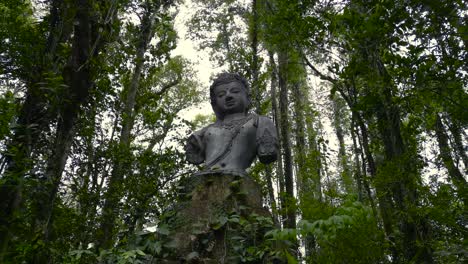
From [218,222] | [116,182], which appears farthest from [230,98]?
[116,182]

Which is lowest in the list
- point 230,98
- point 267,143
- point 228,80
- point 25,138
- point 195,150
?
point 25,138

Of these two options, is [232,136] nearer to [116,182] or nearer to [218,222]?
[218,222]

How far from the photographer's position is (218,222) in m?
3.71

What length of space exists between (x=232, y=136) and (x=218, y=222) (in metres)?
1.54

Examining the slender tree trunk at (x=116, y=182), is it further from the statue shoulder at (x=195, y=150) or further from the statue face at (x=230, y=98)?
the statue shoulder at (x=195, y=150)

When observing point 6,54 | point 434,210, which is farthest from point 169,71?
point 434,210

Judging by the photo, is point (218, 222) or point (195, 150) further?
point (195, 150)

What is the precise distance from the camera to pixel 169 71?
14.3 meters

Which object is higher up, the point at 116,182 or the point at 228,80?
the point at 228,80

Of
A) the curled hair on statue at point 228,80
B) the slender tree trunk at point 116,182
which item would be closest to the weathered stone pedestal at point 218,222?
the curled hair on statue at point 228,80

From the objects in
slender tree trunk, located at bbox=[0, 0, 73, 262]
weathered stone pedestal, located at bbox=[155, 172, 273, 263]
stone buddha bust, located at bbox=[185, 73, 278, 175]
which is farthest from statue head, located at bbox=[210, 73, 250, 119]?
slender tree trunk, located at bbox=[0, 0, 73, 262]

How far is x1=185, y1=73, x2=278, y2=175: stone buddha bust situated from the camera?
4.77 meters

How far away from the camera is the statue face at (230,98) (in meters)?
5.41

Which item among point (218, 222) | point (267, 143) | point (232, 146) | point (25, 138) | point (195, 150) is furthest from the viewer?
point (195, 150)
